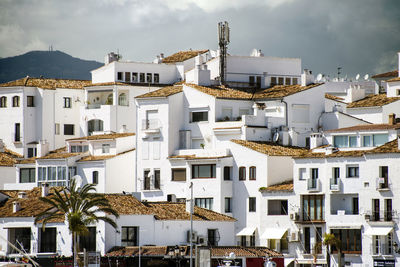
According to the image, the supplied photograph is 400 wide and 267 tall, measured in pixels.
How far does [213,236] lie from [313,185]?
9086 millimetres

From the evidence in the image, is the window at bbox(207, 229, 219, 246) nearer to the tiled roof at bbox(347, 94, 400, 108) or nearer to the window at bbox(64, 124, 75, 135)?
the tiled roof at bbox(347, 94, 400, 108)

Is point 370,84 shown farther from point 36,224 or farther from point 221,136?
point 36,224

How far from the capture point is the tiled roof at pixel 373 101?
11419cm

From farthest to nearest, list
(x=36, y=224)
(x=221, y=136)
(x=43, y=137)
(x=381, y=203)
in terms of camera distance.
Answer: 1. (x=43, y=137)
2. (x=221, y=136)
3. (x=36, y=224)
4. (x=381, y=203)

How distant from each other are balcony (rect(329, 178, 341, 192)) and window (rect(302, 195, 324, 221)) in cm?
128

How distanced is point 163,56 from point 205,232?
43966 mm

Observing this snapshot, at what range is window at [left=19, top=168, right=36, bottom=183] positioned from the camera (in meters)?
120

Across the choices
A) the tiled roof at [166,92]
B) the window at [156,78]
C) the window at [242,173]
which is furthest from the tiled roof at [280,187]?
the window at [156,78]

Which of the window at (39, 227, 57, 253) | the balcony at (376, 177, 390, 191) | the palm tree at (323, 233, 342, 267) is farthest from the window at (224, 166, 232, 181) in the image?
the balcony at (376, 177, 390, 191)

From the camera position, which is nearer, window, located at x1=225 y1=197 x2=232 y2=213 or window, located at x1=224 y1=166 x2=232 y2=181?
window, located at x1=225 y1=197 x2=232 y2=213

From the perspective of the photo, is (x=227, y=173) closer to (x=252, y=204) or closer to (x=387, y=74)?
(x=252, y=204)

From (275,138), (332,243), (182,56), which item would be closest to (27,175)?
(182,56)

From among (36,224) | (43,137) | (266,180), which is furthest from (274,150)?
(43,137)

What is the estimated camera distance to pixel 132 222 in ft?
306
